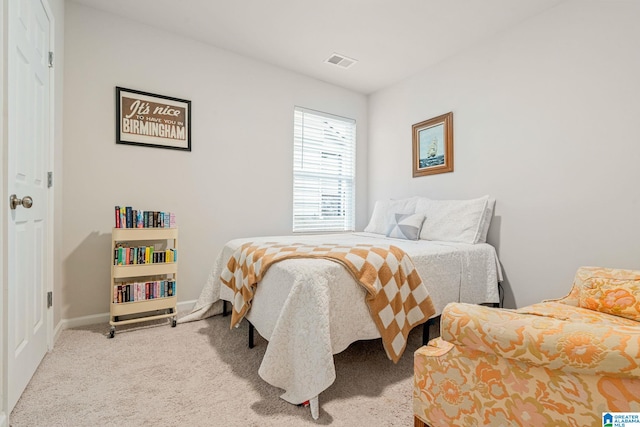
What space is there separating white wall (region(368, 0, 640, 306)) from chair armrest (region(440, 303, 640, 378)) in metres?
1.80

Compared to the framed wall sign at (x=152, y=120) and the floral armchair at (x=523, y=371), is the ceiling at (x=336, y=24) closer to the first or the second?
the framed wall sign at (x=152, y=120)

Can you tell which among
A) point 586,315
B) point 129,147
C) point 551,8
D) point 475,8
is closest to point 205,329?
point 129,147

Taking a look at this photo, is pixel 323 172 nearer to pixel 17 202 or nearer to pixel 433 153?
pixel 433 153

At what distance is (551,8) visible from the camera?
2.39 metres

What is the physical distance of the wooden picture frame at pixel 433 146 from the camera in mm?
3148

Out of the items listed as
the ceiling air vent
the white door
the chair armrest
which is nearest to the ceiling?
the ceiling air vent

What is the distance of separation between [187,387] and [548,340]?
5.48 ft

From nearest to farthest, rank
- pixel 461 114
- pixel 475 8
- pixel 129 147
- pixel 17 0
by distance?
pixel 17 0
pixel 475 8
pixel 129 147
pixel 461 114

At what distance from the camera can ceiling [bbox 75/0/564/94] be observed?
242cm

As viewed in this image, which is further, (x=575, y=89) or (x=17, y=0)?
(x=575, y=89)

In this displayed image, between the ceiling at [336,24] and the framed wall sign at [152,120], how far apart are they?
0.69 metres

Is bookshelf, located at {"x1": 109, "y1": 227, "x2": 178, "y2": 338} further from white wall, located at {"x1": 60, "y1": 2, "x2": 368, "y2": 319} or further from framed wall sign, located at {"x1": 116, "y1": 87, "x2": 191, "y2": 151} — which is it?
framed wall sign, located at {"x1": 116, "y1": 87, "x2": 191, "y2": 151}

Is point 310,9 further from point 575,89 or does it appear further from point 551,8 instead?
point 575,89

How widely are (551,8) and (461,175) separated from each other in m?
1.48
